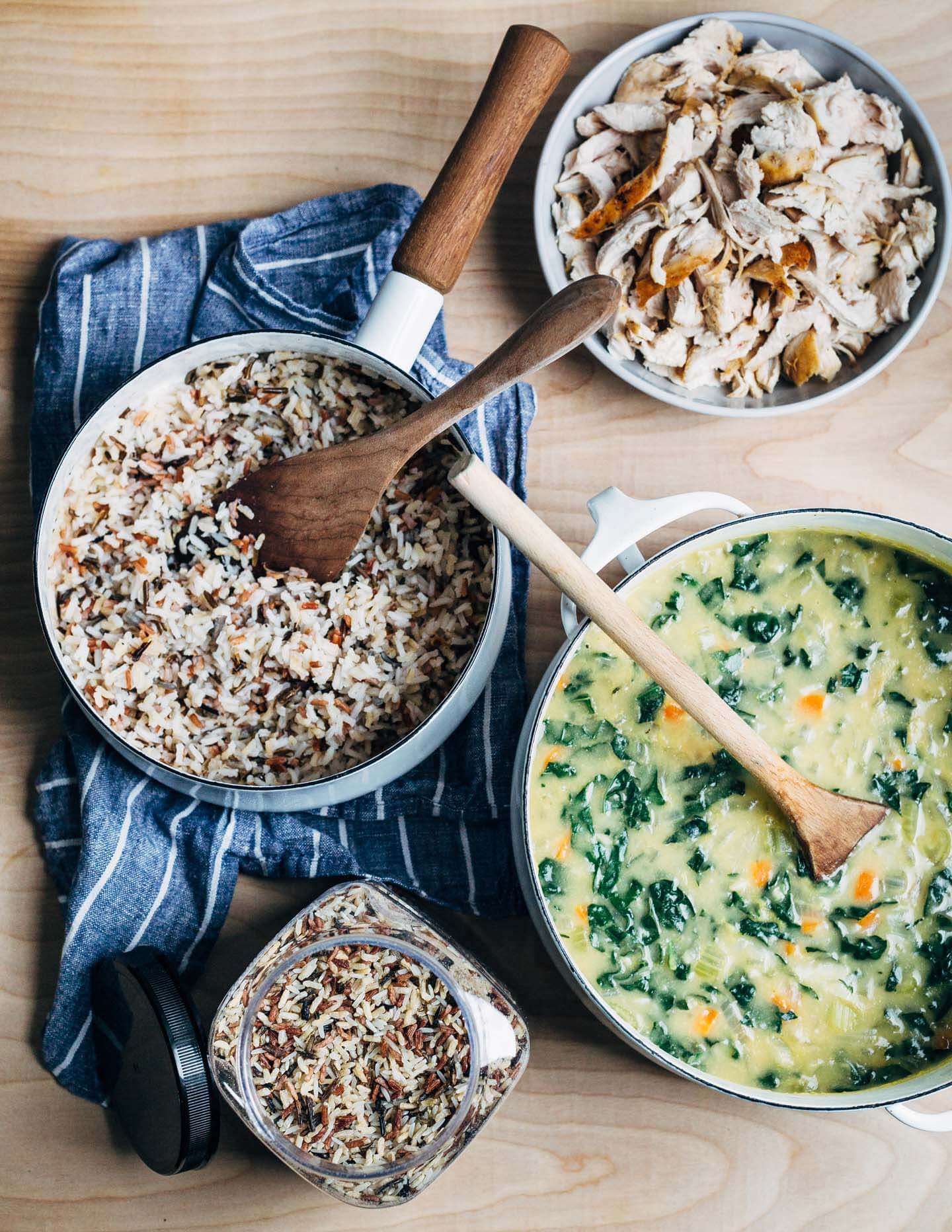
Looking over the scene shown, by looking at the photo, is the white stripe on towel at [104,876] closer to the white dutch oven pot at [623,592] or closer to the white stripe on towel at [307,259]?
the white dutch oven pot at [623,592]

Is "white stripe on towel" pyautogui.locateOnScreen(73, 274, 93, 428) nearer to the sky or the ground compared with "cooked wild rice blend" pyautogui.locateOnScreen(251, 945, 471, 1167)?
nearer to the sky

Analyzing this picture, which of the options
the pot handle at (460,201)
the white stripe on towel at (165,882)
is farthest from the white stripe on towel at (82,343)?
the white stripe on towel at (165,882)

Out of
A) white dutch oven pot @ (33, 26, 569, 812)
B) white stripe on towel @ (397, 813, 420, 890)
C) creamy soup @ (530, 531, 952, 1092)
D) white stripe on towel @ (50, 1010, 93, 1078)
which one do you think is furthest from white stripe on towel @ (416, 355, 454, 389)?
white stripe on towel @ (50, 1010, 93, 1078)

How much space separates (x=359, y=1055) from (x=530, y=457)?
70 cm

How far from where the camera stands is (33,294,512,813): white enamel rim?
1.05 metres

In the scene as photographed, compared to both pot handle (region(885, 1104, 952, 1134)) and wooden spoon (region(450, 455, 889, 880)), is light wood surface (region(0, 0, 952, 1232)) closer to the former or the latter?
pot handle (region(885, 1104, 952, 1134))

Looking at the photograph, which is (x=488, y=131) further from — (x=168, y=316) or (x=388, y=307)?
(x=168, y=316)

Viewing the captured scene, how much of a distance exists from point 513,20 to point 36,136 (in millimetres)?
603

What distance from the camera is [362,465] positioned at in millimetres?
1061

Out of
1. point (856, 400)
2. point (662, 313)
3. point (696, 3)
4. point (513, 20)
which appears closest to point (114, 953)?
point (662, 313)

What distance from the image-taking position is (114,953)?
1205mm

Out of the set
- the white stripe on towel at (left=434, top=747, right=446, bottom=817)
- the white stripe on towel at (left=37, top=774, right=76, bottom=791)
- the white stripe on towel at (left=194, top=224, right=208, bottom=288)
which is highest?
the white stripe on towel at (left=194, top=224, right=208, bottom=288)

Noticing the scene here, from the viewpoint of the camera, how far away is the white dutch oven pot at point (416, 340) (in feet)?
3.50

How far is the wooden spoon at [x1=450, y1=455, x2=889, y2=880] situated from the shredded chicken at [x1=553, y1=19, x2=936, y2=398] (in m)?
0.34
